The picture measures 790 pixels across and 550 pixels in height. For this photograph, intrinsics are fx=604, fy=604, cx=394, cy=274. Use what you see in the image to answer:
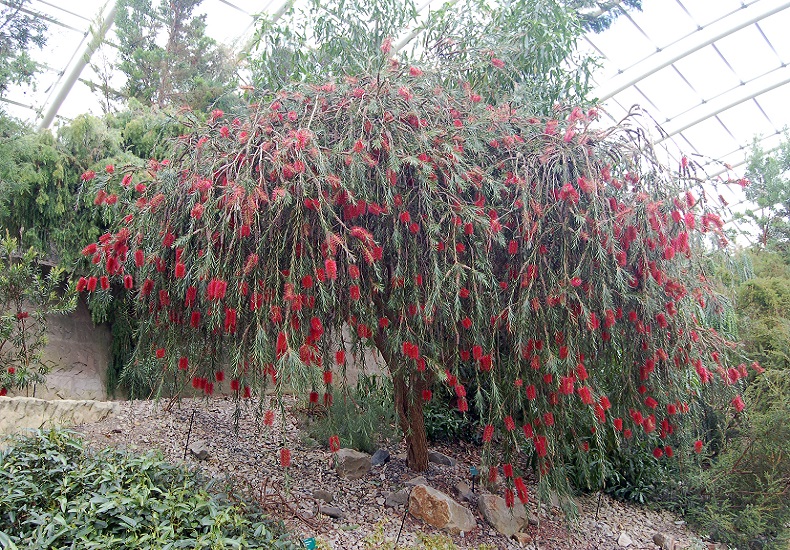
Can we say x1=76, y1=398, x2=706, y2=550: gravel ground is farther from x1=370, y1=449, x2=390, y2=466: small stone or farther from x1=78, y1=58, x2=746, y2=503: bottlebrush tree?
x1=78, y1=58, x2=746, y2=503: bottlebrush tree

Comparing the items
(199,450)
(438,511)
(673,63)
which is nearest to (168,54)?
(199,450)

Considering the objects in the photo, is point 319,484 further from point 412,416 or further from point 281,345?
point 281,345

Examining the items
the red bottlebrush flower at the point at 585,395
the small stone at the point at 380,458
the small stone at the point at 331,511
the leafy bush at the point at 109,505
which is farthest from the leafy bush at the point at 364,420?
the red bottlebrush flower at the point at 585,395

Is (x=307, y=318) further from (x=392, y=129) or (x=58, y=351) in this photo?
(x=58, y=351)

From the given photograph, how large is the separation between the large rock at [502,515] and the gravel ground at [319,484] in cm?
5

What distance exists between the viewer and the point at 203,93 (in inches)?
283

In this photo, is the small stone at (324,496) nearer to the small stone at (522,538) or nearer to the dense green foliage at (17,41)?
the small stone at (522,538)

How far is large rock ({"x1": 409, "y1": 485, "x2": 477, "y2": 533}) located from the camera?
3.28m

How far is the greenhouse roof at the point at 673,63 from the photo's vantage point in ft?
→ 27.5

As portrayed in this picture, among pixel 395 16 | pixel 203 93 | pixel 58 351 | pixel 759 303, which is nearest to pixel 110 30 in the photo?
pixel 203 93

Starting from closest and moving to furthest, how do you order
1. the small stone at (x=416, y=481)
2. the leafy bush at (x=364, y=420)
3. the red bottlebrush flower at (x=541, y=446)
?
1. the red bottlebrush flower at (x=541, y=446)
2. the small stone at (x=416, y=481)
3. the leafy bush at (x=364, y=420)

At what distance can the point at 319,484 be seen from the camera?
142 inches

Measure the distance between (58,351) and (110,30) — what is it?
5050 mm

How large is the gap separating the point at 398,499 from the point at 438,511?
0.31 metres
